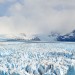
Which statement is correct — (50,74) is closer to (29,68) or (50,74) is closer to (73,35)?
(29,68)

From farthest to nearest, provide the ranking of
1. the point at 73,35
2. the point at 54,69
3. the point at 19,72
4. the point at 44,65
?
the point at 73,35 → the point at 44,65 → the point at 54,69 → the point at 19,72

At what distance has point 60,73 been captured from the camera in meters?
20.2

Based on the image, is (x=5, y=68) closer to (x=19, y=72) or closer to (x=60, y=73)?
(x=19, y=72)

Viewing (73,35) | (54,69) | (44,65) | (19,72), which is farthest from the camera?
(73,35)

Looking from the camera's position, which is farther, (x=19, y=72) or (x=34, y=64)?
(x=34, y=64)

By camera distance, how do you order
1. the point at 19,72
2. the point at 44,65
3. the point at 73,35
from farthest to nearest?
the point at 73,35, the point at 44,65, the point at 19,72

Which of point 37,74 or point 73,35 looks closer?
point 37,74

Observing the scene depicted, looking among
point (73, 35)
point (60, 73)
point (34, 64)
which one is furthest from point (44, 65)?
point (73, 35)

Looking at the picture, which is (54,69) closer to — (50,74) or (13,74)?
(50,74)

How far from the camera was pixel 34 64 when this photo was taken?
74.4 feet

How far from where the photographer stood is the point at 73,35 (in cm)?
17075

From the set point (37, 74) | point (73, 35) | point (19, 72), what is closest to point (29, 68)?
point (37, 74)

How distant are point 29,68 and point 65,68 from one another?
2.61m

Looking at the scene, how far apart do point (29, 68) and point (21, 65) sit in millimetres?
1570
